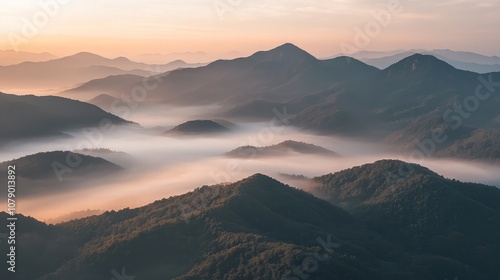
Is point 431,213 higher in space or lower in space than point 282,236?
lower

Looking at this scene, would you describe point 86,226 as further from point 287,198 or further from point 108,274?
point 287,198

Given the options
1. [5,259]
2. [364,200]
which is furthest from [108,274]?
[364,200]

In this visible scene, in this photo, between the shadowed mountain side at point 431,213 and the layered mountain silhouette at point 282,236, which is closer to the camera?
the layered mountain silhouette at point 282,236

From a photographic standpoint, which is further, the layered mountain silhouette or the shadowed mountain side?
the shadowed mountain side

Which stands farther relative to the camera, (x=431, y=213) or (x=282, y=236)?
(x=431, y=213)
